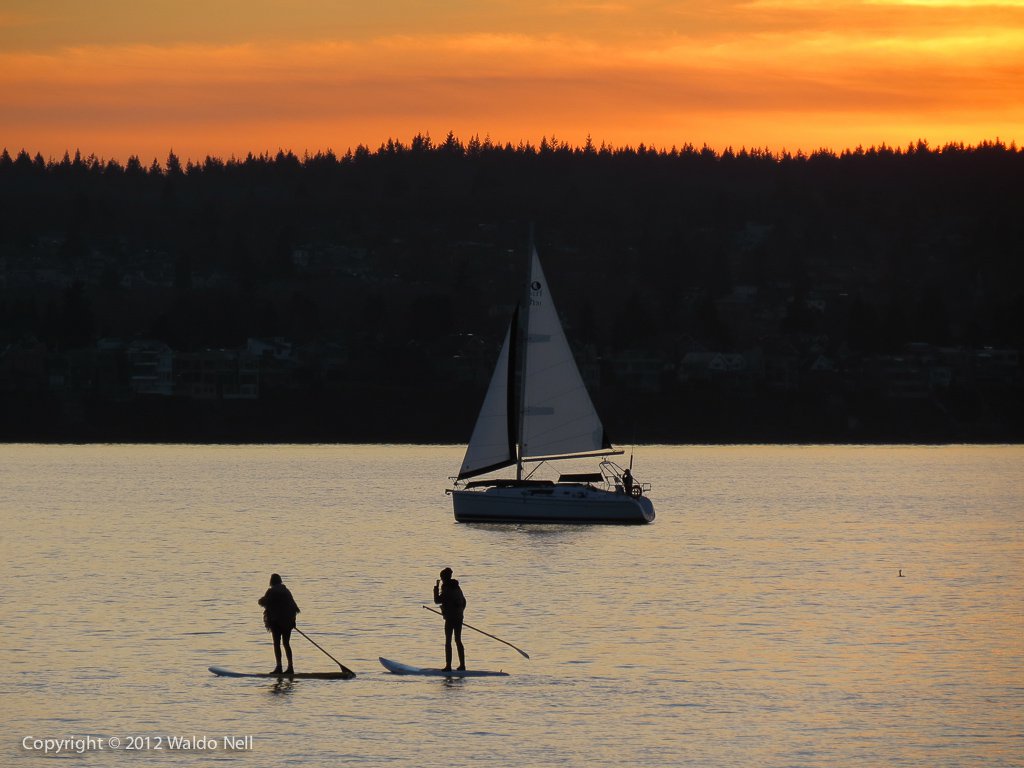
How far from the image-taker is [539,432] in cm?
8038

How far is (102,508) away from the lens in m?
107

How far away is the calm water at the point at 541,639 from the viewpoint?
33.7 meters

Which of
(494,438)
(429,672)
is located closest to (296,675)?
(429,672)

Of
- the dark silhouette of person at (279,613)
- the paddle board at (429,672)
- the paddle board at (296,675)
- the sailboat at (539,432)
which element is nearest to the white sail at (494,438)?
the sailboat at (539,432)

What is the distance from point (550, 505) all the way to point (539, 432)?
3947mm

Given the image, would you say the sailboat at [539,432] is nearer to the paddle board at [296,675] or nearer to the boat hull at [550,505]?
the boat hull at [550,505]

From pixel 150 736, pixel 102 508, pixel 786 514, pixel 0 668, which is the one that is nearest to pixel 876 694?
pixel 150 736

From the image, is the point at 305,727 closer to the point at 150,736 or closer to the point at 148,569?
the point at 150,736

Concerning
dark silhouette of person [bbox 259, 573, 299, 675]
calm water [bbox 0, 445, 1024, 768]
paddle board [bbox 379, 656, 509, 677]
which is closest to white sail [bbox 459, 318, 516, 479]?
calm water [bbox 0, 445, 1024, 768]

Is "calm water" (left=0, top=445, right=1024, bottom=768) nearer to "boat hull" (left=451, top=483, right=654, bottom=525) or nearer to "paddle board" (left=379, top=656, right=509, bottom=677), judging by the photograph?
"paddle board" (left=379, top=656, right=509, bottom=677)

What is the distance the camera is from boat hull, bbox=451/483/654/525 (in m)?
77.6

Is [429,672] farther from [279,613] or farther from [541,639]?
[541,639]

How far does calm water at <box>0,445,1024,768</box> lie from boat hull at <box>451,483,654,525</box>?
3.87ft

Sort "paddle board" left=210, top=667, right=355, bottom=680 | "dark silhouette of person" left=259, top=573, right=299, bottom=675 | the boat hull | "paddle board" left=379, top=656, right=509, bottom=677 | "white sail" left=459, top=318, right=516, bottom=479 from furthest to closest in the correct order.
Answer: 1. "white sail" left=459, top=318, right=516, bottom=479
2. the boat hull
3. "paddle board" left=379, top=656, right=509, bottom=677
4. "paddle board" left=210, top=667, right=355, bottom=680
5. "dark silhouette of person" left=259, top=573, right=299, bottom=675
